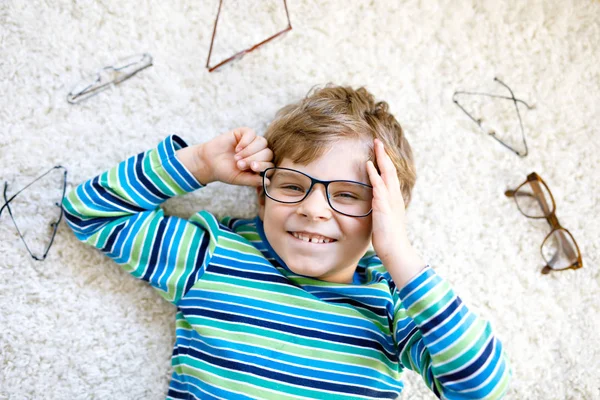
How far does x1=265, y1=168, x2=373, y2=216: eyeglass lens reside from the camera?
0.88 metres

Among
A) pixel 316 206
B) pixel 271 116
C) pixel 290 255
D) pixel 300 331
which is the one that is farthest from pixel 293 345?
pixel 271 116

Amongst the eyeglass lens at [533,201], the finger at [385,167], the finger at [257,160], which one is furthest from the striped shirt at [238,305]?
the eyeglass lens at [533,201]

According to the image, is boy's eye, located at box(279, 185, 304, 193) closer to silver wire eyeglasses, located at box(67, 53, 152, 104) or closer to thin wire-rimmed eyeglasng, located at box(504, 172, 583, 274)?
silver wire eyeglasses, located at box(67, 53, 152, 104)

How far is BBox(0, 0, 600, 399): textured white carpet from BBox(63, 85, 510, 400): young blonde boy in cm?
11

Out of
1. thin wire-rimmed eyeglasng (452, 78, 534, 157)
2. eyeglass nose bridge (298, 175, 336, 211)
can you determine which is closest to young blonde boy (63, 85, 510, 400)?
eyeglass nose bridge (298, 175, 336, 211)

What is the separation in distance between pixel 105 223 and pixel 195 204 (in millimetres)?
194

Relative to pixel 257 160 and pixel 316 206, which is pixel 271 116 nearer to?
pixel 257 160

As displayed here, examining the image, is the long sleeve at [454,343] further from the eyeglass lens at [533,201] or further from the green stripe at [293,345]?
the eyeglass lens at [533,201]

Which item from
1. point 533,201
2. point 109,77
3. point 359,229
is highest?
point 109,77

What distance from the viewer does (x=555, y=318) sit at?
116 centimetres

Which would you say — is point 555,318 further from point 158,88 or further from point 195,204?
point 158,88

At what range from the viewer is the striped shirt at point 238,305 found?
3.01 feet

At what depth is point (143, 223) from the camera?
3.25ft

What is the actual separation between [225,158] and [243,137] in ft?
0.19
